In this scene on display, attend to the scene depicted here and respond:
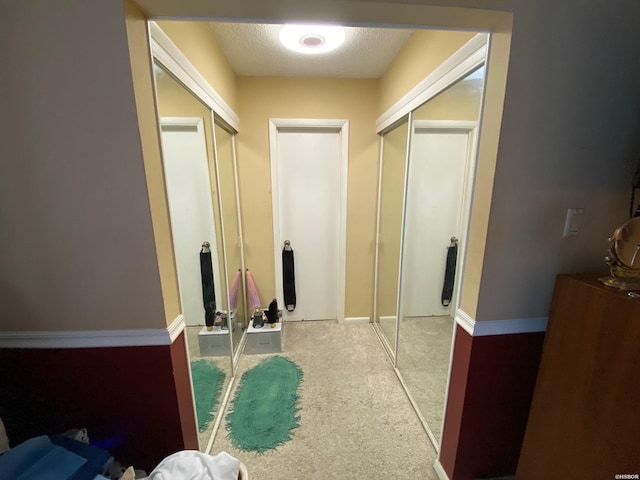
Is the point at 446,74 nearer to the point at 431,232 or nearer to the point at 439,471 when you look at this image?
the point at 431,232

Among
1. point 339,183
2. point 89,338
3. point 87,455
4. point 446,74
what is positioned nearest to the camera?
point 87,455

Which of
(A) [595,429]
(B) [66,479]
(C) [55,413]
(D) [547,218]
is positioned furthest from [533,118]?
(C) [55,413]

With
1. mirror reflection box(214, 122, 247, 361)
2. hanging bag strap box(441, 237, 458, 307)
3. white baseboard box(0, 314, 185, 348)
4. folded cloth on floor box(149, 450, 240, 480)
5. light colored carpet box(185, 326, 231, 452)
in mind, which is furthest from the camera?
mirror reflection box(214, 122, 247, 361)

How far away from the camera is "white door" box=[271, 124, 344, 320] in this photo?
2398 mm

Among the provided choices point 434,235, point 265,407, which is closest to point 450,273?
point 434,235

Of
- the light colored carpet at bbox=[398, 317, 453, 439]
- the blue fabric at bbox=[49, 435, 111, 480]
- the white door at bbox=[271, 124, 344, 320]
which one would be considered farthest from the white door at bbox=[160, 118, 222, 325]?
the light colored carpet at bbox=[398, 317, 453, 439]

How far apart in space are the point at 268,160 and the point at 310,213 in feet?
2.18

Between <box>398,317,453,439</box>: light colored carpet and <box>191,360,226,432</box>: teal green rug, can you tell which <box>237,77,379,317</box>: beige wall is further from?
<box>191,360,226,432</box>: teal green rug

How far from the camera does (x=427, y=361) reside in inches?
66.4

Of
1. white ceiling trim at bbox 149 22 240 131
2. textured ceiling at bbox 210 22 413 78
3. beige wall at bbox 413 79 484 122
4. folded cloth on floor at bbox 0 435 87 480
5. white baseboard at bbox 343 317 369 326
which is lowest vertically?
white baseboard at bbox 343 317 369 326

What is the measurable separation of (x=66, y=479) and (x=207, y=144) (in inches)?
60.9

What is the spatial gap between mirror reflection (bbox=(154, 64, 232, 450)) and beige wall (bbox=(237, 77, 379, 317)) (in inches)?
28.9

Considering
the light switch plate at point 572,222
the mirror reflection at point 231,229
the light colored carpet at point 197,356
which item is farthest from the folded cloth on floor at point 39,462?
the light switch plate at point 572,222

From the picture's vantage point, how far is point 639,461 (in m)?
0.69
